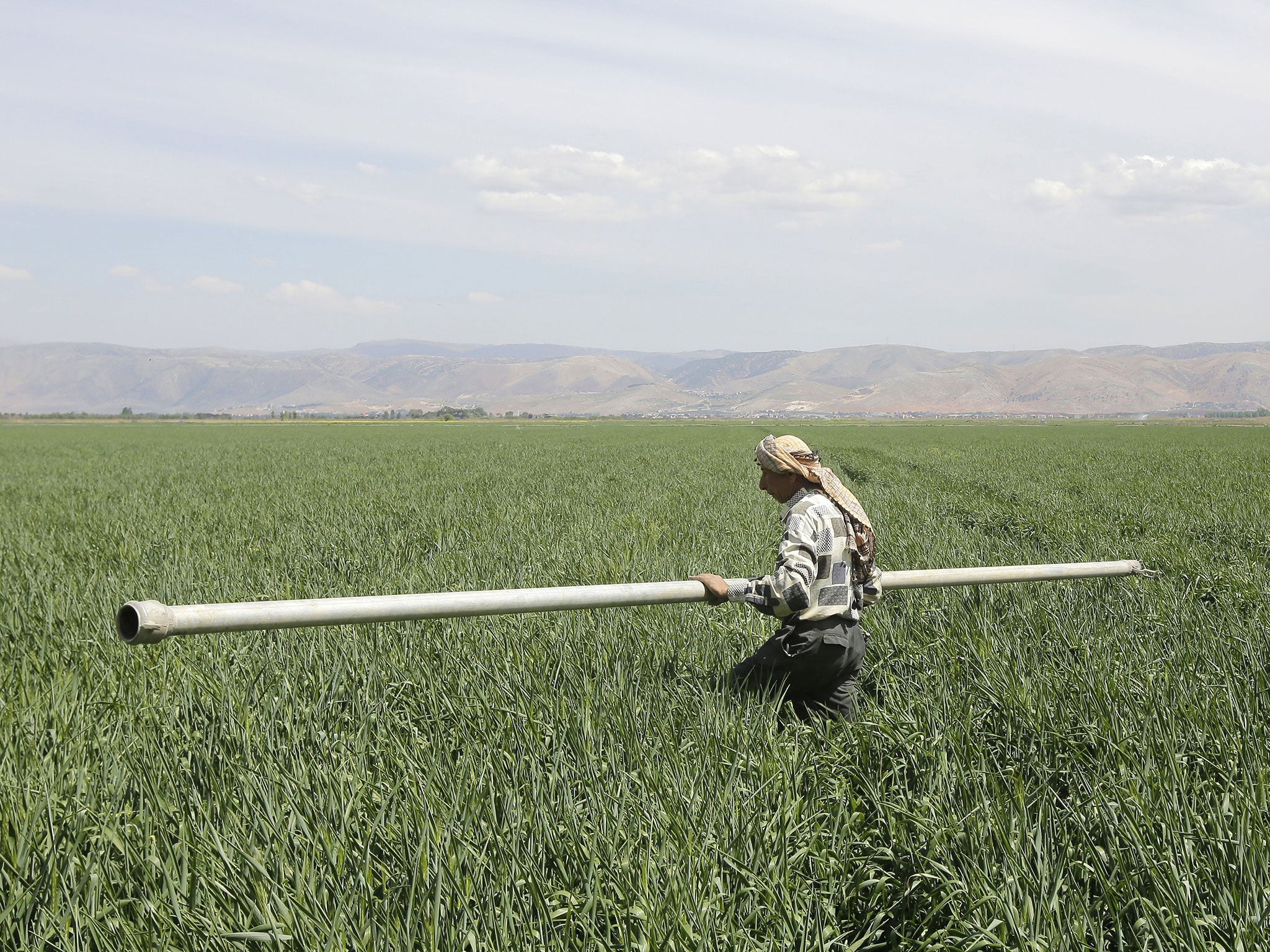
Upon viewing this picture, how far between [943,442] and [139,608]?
41.7m

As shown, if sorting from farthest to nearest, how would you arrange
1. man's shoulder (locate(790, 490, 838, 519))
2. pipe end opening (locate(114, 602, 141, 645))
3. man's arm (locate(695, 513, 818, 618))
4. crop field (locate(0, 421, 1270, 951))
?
1. man's shoulder (locate(790, 490, 838, 519))
2. man's arm (locate(695, 513, 818, 618))
3. pipe end opening (locate(114, 602, 141, 645))
4. crop field (locate(0, 421, 1270, 951))

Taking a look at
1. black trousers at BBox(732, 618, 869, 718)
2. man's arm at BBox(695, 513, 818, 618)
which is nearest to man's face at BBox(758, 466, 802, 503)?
man's arm at BBox(695, 513, 818, 618)

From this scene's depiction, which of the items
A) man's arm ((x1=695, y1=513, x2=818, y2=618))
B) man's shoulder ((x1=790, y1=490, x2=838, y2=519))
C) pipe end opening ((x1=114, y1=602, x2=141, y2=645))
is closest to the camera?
pipe end opening ((x1=114, y1=602, x2=141, y2=645))

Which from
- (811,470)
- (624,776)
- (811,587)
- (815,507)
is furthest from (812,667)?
(624,776)

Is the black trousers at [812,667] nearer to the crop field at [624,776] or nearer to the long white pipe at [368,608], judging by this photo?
the crop field at [624,776]

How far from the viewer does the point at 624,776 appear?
293 centimetres

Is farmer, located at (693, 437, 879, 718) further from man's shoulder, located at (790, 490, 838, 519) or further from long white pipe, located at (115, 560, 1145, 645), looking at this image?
long white pipe, located at (115, 560, 1145, 645)

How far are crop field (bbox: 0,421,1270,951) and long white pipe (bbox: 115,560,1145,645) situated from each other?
478 millimetres

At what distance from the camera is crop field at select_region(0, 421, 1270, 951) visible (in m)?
2.26

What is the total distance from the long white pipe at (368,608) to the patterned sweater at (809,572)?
11.2 inches

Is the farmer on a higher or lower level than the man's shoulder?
lower

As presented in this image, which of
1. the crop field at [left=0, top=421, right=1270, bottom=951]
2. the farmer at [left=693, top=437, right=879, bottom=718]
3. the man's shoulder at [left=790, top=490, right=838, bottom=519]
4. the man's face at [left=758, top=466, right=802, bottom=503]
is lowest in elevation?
the crop field at [left=0, top=421, right=1270, bottom=951]

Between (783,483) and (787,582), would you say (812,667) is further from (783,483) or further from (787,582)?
(783,483)

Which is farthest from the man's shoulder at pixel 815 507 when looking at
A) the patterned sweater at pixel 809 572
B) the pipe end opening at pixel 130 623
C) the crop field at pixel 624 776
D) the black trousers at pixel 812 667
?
the pipe end opening at pixel 130 623
